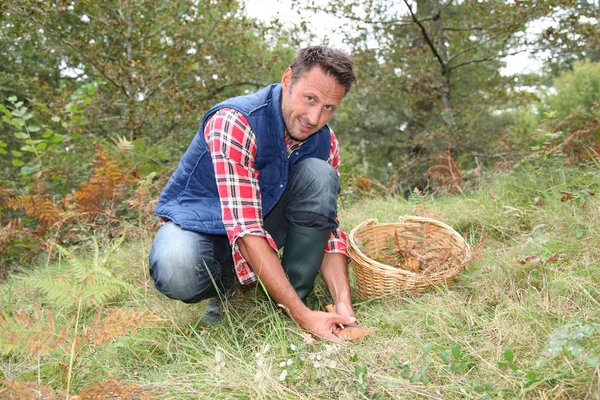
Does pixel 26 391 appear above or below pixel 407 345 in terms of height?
above

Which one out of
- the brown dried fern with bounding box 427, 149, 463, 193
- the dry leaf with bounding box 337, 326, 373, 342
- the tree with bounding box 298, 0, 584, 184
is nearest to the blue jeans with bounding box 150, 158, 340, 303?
the dry leaf with bounding box 337, 326, 373, 342

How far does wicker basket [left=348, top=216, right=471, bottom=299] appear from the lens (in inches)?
77.3

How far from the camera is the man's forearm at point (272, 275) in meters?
1.76

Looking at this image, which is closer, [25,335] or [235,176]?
[25,335]

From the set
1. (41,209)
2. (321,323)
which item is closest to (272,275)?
(321,323)

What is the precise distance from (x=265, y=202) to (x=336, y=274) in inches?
19.0

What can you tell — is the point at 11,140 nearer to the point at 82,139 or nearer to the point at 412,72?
the point at 82,139

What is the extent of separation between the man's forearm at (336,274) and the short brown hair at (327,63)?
80 cm

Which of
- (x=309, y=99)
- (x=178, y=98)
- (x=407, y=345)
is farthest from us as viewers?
(x=178, y=98)

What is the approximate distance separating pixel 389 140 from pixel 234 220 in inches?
358

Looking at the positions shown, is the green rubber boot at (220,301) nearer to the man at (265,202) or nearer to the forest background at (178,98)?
the man at (265,202)

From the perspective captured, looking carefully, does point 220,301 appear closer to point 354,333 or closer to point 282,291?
point 282,291

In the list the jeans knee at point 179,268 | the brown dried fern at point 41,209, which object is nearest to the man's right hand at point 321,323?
the jeans knee at point 179,268

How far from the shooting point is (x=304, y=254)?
2.01 meters
